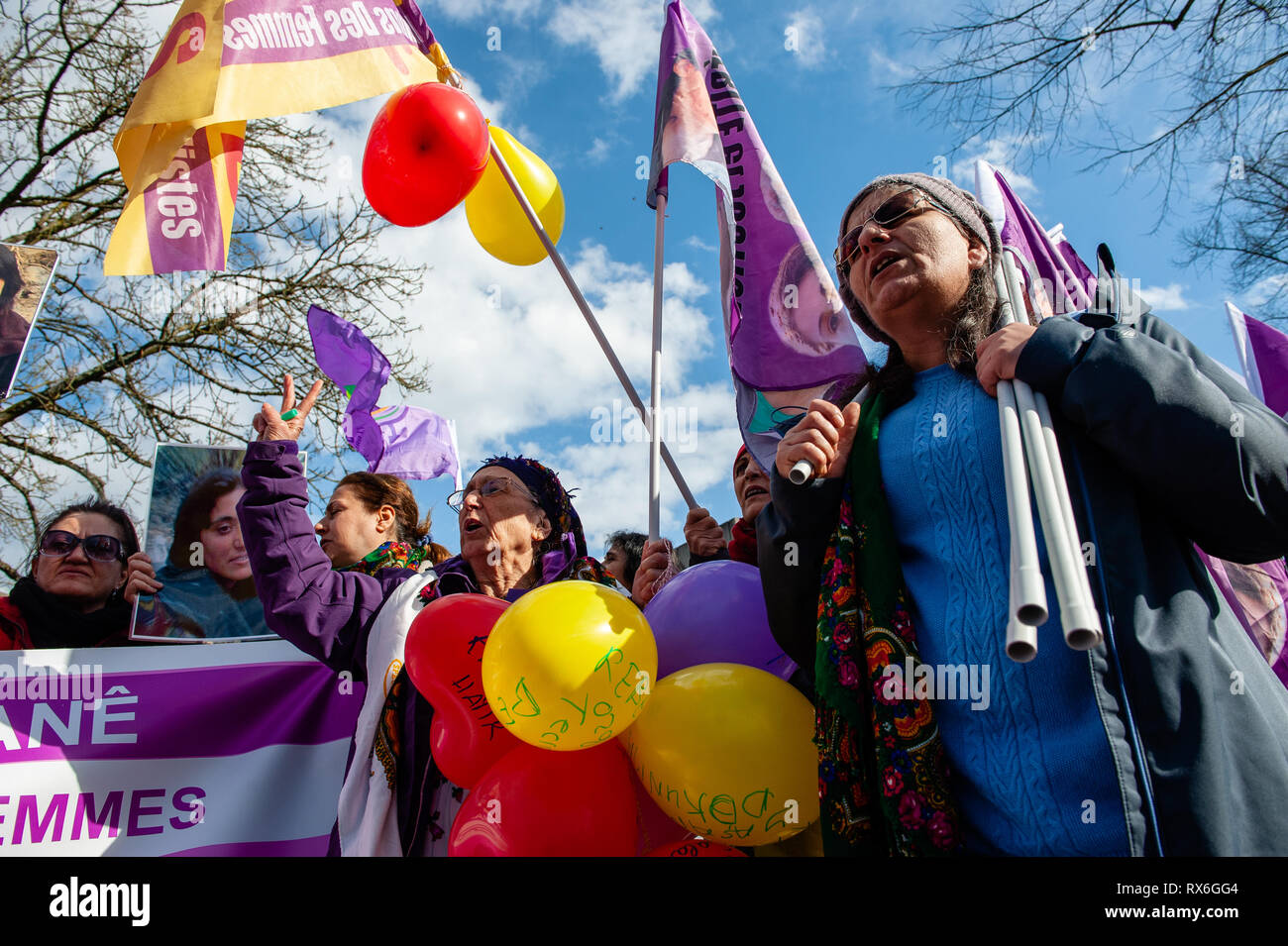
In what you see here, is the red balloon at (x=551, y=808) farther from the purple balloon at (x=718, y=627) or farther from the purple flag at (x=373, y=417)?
the purple flag at (x=373, y=417)

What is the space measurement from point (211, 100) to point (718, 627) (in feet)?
8.52

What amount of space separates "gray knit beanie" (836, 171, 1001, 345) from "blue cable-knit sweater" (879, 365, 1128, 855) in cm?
36

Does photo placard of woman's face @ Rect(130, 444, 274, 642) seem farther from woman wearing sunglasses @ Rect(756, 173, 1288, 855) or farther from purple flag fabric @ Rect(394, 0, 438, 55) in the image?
woman wearing sunglasses @ Rect(756, 173, 1288, 855)

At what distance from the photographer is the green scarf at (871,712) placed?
1.32 metres

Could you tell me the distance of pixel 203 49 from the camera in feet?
9.98

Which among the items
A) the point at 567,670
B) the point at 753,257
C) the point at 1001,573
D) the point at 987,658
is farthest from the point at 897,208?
the point at 753,257

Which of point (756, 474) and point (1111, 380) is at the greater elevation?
point (756, 474)

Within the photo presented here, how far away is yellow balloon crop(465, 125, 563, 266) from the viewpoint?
147 inches

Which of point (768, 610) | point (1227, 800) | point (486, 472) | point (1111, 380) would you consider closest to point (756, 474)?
point (486, 472)

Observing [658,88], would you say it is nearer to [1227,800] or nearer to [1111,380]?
[1111,380]

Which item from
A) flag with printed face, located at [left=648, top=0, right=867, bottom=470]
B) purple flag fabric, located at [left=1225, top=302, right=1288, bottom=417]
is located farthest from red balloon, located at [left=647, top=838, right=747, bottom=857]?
purple flag fabric, located at [left=1225, top=302, right=1288, bottom=417]

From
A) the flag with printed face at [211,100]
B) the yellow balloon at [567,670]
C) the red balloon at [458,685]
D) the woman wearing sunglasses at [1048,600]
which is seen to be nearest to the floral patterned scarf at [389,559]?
the red balloon at [458,685]
